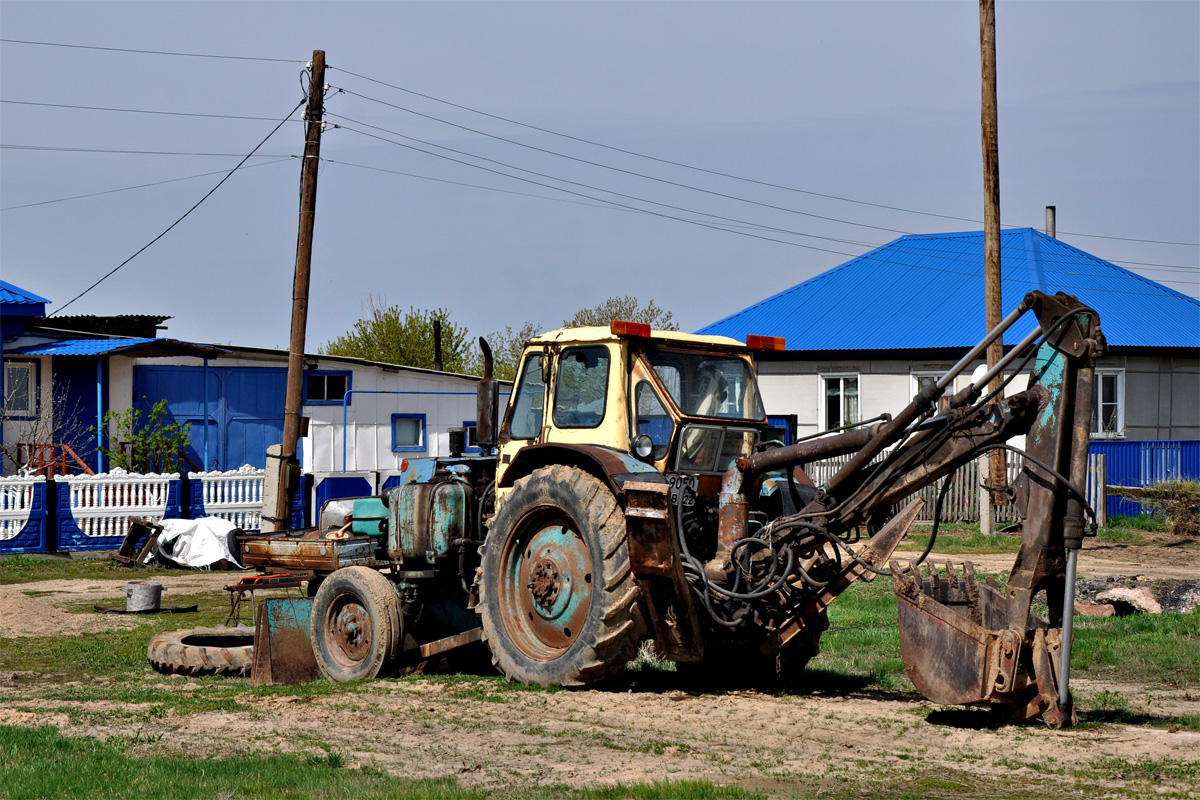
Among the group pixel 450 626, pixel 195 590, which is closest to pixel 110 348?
pixel 195 590

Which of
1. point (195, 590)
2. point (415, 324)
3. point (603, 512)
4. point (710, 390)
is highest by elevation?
point (415, 324)

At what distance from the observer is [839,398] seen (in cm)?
3328

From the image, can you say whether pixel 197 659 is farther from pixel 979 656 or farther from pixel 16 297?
pixel 16 297

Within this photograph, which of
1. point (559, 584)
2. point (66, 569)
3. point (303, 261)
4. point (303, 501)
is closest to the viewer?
point (559, 584)

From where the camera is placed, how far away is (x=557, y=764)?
703 cm

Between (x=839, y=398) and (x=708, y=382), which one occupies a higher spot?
(x=839, y=398)

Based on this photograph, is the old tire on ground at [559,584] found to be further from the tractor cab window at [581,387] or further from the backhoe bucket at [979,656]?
the backhoe bucket at [979,656]

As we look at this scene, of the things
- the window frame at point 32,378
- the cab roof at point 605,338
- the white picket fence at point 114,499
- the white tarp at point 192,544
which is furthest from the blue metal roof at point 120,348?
the cab roof at point 605,338

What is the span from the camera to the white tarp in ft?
71.3

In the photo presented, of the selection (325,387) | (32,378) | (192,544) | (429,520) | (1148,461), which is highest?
(325,387)

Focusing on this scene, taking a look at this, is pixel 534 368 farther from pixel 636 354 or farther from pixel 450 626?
pixel 450 626

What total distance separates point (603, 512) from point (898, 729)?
238cm

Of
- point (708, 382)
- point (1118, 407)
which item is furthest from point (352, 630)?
point (1118, 407)

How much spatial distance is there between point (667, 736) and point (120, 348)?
73.9 feet
